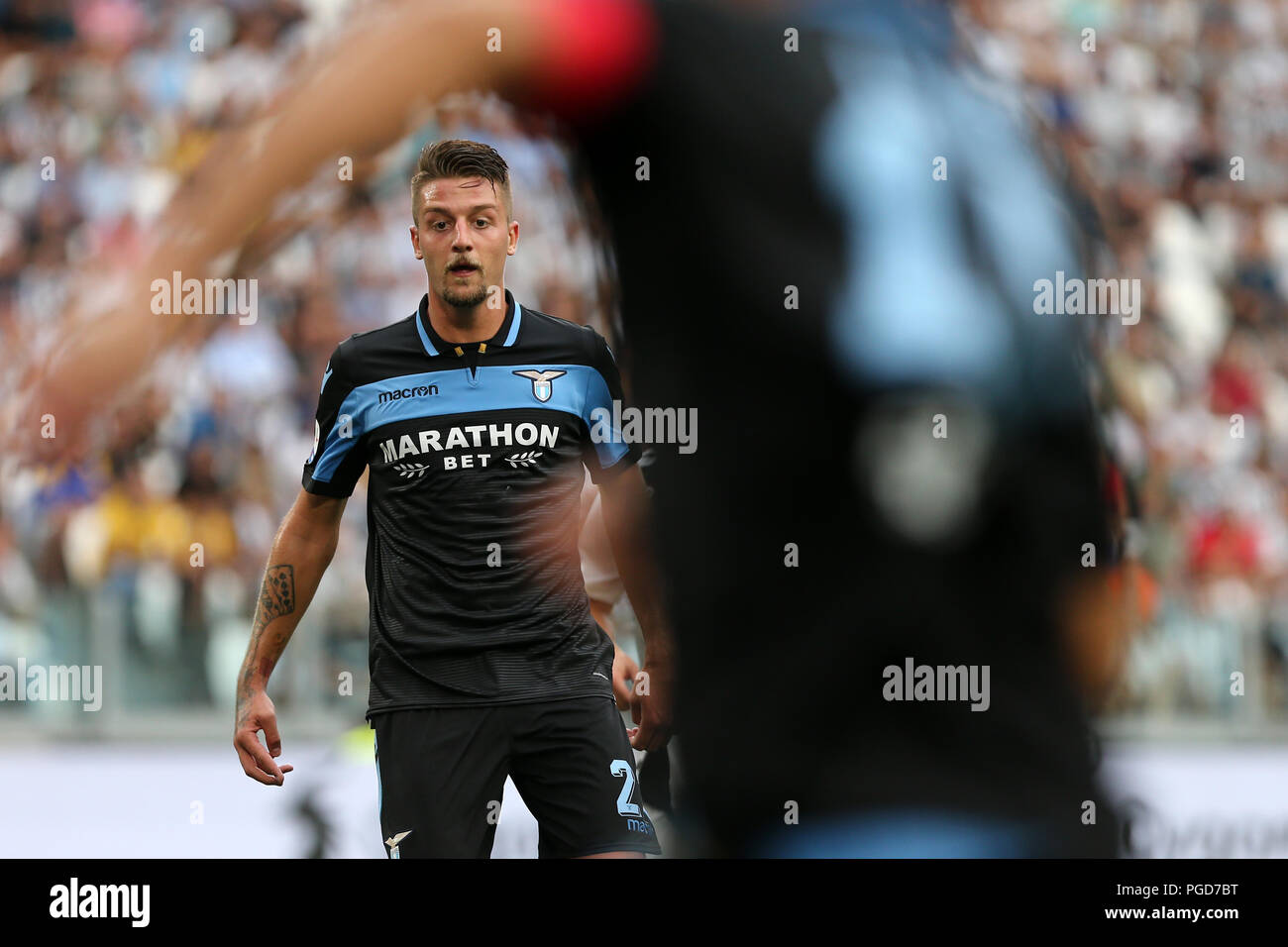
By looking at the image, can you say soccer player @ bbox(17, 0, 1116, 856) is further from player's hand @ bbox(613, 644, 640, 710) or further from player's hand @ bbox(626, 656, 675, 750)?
player's hand @ bbox(613, 644, 640, 710)

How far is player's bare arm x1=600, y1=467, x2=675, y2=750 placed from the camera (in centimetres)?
274

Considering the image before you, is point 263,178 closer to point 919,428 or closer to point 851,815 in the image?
Result: point 919,428

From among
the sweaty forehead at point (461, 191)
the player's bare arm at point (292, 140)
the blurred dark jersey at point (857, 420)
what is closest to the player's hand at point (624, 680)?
A: the blurred dark jersey at point (857, 420)

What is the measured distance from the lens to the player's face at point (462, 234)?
2.80 m

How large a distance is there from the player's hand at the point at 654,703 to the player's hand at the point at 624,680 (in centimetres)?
17

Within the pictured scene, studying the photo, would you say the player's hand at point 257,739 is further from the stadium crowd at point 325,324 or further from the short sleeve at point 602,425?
the stadium crowd at point 325,324

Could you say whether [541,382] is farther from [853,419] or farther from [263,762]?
[263,762]

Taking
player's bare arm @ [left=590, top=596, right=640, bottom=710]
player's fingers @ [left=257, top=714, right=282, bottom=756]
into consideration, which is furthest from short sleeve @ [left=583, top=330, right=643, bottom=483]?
player's fingers @ [left=257, top=714, right=282, bottom=756]

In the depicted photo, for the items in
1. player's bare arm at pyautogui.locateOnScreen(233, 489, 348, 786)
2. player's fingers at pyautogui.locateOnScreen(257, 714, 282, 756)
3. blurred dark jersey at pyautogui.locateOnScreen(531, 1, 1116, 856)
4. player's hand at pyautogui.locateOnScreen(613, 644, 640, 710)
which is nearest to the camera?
blurred dark jersey at pyautogui.locateOnScreen(531, 1, 1116, 856)

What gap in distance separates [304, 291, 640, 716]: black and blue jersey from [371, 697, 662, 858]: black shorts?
0.13 ft

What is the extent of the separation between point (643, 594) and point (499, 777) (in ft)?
1.35

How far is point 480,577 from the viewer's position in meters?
2.76

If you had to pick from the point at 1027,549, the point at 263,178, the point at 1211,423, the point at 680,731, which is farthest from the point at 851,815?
the point at 1211,423

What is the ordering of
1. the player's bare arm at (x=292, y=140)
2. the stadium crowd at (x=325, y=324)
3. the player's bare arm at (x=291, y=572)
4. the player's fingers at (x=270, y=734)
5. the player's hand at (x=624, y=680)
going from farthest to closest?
the stadium crowd at (x=325, y=324) < the player's hand at (x=624, y=680) < the player's bare arm at (x=291, y=572) < the player's fingers at (x=270, y=734) < the player's bare arm at (x=292, y=140)
